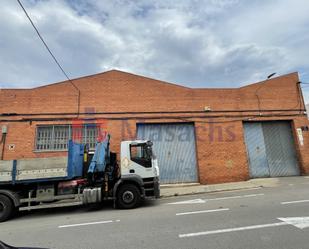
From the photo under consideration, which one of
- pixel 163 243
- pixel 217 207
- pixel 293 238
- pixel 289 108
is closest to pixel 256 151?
pixel 289 108

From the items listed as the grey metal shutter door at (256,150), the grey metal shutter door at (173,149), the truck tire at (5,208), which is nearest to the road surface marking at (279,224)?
the truck tire at (5,208)

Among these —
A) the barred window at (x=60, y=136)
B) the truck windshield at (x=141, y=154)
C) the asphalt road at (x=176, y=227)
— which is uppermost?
the barred window at (x=60, y=136)

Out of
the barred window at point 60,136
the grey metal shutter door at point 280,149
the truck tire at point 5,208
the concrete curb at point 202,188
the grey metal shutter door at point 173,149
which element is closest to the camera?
the truck tire at point 5,208

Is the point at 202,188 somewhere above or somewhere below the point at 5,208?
below

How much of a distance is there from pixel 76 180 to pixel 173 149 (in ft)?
23.1

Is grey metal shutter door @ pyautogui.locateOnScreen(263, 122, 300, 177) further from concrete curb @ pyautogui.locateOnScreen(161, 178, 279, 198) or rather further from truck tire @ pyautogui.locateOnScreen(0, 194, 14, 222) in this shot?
truck tire @ pyautogui.locateOnScreen(0, 194, 14, 222)

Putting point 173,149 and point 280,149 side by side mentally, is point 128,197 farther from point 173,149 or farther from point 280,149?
point 280,149

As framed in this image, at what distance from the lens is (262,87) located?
1575 cm

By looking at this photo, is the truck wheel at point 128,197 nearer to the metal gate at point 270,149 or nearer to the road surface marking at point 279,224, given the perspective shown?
the road surface marking at point 279,224

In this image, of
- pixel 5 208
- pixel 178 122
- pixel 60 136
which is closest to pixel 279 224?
pixel 5 208

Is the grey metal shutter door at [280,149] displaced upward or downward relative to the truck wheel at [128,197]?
upward

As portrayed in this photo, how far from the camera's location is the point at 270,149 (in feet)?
49.6

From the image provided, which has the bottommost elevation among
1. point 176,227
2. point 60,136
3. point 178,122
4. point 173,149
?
point 176,227

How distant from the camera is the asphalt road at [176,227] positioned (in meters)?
4.67
